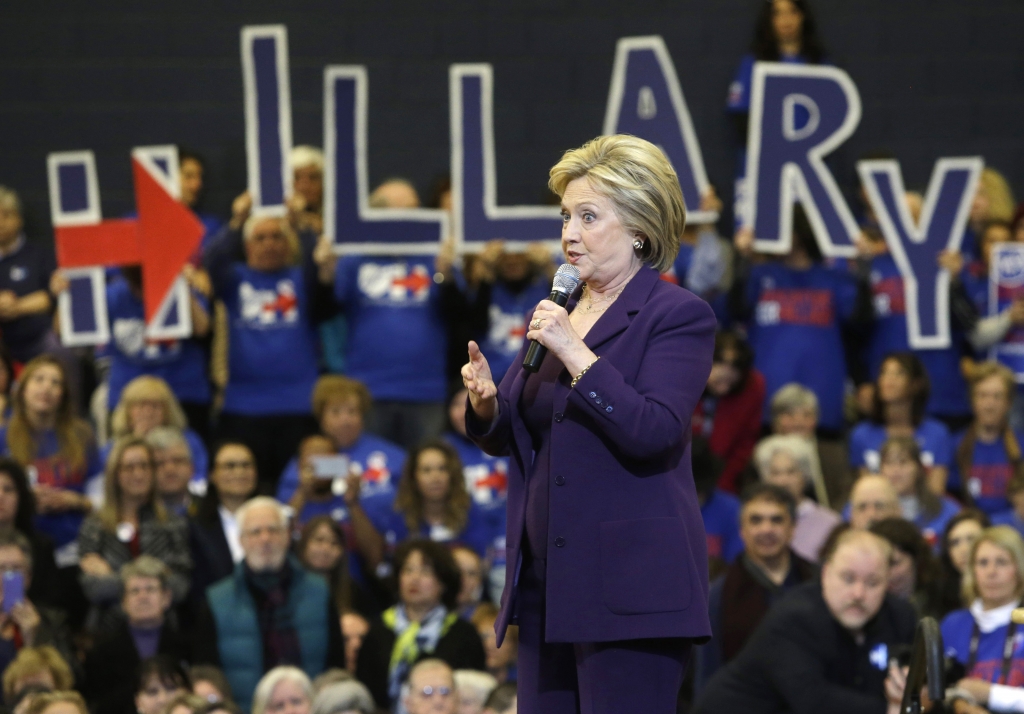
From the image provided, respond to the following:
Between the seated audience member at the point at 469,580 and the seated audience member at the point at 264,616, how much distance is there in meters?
0.47

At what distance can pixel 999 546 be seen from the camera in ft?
16.1

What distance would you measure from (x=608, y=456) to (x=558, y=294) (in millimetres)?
269

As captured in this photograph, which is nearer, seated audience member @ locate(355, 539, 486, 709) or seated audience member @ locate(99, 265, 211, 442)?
seated audience member @ locate(355, 539, 486, 709)

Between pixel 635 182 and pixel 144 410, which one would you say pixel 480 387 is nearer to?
pixel 635 182

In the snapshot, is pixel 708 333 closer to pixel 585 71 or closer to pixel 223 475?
pixel 223 475

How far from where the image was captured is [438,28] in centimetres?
795

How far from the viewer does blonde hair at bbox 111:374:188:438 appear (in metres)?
6.20

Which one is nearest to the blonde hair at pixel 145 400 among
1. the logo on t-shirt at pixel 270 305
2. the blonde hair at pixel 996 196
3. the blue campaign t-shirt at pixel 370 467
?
the blue campaign t-shirt at pixel 370 467

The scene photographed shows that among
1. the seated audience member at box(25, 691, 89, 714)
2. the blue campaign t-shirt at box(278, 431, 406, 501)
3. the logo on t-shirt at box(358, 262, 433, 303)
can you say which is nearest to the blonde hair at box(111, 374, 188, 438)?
the blue campaign t-shirt at box(278, 431, 406, 501)

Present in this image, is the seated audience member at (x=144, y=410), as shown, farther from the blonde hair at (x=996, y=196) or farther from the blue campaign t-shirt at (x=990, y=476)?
the blonde hair at (x=996, y=196)

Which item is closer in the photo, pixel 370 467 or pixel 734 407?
pixel 370 467

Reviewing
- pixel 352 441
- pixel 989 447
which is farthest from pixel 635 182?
pixel 989 447

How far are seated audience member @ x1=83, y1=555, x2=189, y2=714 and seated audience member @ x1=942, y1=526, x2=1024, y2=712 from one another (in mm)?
2406

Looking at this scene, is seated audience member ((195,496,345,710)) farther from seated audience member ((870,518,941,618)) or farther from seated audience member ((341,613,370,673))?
seated audience member ((870,518,941,618))
